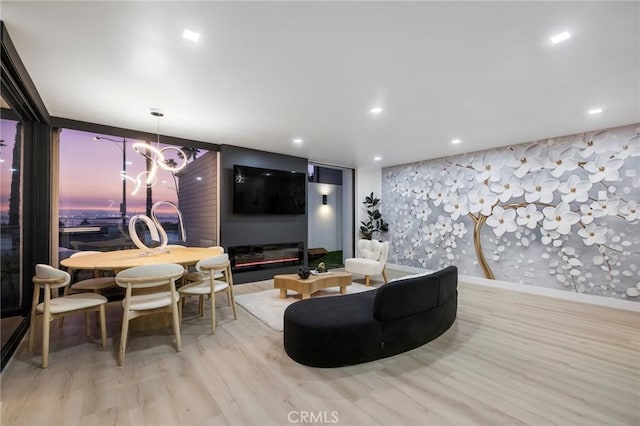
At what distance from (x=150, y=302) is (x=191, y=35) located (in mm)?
2314

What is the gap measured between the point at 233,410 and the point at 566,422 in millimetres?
2084

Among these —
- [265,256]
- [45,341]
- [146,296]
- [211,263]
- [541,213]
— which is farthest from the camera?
[265,256]

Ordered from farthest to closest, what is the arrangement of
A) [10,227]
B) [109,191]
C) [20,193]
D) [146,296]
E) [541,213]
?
[541,213]
[109,191]
[20,193]
[10,227]
[146,296]

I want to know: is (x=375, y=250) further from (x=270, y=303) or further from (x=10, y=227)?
(x=10, y=227)

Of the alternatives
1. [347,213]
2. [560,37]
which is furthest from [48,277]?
[347,213]

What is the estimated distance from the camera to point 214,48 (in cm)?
218

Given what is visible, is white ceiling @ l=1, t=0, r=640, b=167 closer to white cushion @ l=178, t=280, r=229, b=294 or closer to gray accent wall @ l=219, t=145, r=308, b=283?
gray accent wall @ l=219, t=145, r=308, b=283

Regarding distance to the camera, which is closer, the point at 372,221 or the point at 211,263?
the point at 211,263

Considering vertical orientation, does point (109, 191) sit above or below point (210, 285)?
above

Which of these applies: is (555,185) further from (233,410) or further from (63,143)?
(63,143)

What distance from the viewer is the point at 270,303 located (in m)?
3.97

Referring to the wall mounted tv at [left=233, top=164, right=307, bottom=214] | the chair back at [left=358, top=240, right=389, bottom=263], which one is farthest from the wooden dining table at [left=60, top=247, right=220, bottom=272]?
the chair back at [left=358, top=240, right=389, bottom=263]

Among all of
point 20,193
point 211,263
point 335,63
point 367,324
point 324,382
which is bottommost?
point 324,382

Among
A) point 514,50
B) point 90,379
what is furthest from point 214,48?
point 90,379
